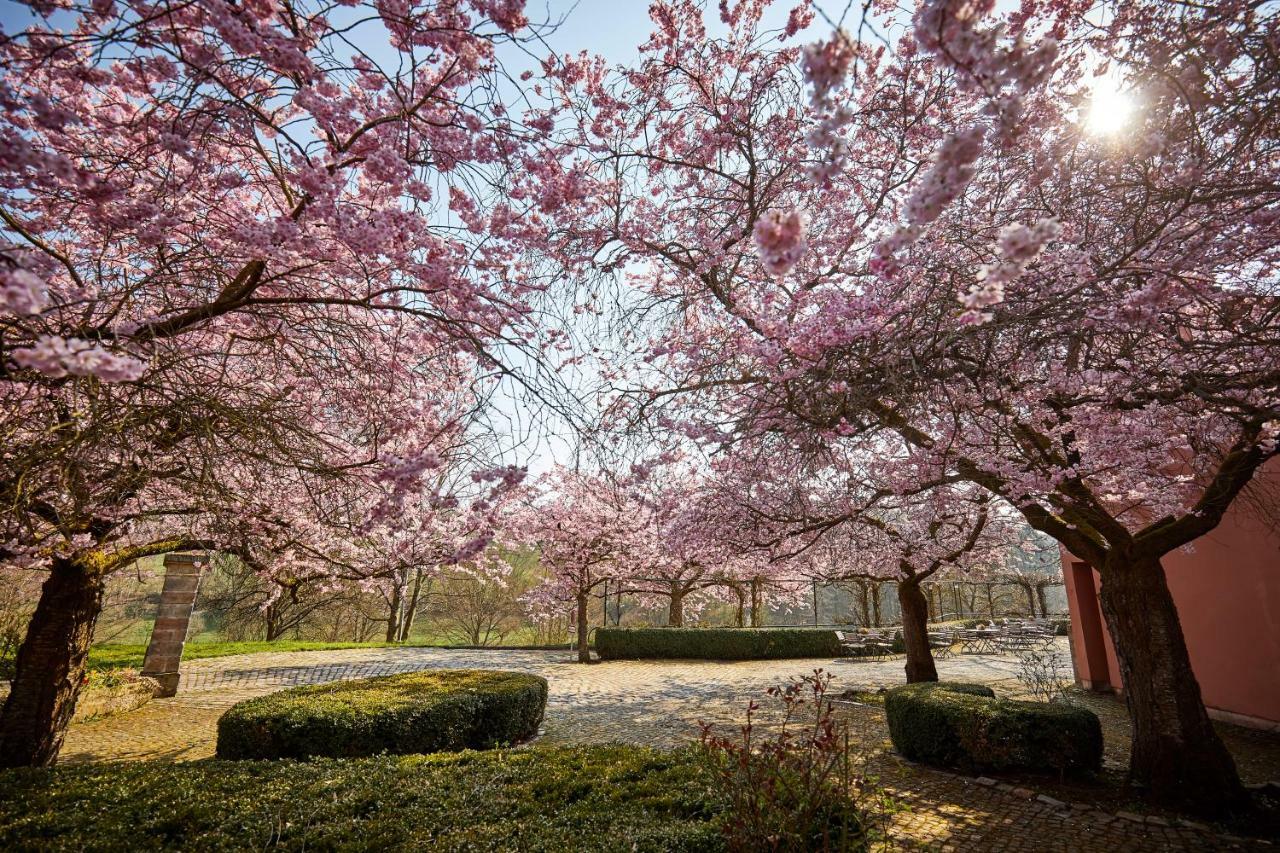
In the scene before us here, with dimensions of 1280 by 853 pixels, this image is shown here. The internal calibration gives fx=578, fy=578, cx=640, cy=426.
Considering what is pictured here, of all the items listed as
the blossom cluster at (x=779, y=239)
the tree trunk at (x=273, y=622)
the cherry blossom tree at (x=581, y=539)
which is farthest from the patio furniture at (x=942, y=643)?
the tree trunk at (x=273, y=622)

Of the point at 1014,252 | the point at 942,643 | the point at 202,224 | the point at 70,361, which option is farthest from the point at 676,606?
the point at 70,361

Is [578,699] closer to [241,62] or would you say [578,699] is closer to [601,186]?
[601,186]

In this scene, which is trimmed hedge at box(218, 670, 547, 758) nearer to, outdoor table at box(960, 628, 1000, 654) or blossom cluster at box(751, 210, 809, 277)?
blossom cluster at box(751, 210, 809, 277)

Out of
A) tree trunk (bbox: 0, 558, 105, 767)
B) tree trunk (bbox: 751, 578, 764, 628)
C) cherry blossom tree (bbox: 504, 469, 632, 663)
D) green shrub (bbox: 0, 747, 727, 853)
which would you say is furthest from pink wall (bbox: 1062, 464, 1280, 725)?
tree trunk (bbox: 0, 558, 105, 767)

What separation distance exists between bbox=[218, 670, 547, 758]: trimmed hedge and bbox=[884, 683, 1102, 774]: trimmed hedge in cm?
493

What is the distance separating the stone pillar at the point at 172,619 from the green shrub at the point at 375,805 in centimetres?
764

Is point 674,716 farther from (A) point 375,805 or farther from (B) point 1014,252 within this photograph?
(B) point 1014,252

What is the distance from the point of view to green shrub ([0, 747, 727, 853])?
332cm

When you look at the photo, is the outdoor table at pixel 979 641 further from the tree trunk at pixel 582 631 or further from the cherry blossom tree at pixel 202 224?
the cherry blossom tree at pixel 202 224

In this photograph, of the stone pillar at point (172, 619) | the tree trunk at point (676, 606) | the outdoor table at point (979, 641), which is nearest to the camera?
the stone pillar at point (172, 619)

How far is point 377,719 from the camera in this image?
21.4 ft

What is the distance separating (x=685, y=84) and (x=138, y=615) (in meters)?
30.9

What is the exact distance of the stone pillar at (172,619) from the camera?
10930mm

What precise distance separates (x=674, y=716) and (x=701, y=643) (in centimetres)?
957
